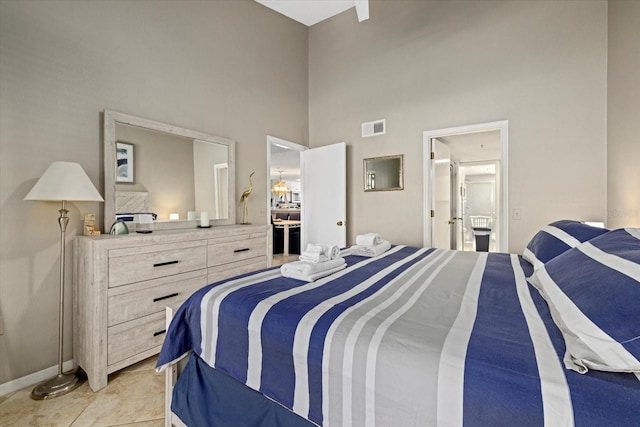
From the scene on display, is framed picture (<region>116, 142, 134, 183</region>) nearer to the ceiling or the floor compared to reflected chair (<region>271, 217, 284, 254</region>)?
nearer to the ceiling

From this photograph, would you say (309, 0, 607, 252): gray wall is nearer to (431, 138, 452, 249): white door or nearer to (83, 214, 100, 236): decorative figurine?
(431, 138, 452, 249): white door

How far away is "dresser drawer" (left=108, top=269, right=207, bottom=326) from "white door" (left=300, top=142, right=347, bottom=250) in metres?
2.01

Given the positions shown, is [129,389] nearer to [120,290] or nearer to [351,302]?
[120,290]

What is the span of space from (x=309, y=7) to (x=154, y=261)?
390 cm

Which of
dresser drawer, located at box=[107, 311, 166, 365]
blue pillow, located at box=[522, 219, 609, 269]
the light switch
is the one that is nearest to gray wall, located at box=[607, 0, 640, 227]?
the light switch

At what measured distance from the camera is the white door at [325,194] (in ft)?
13.0

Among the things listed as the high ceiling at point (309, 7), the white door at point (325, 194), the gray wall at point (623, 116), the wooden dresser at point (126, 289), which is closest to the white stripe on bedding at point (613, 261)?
the gray wall at point (623, 116)

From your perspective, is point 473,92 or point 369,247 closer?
point 369,247

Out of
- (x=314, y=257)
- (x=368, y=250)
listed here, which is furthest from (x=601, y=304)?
(x=368, y=250)

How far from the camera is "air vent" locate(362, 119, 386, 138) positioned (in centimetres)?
390

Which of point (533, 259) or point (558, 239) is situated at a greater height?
point (558, 239)

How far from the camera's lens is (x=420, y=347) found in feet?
2.69

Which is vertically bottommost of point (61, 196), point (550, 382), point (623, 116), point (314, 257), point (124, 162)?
point (550, 382)

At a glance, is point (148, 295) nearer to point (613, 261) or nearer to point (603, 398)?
point (603, 398)
